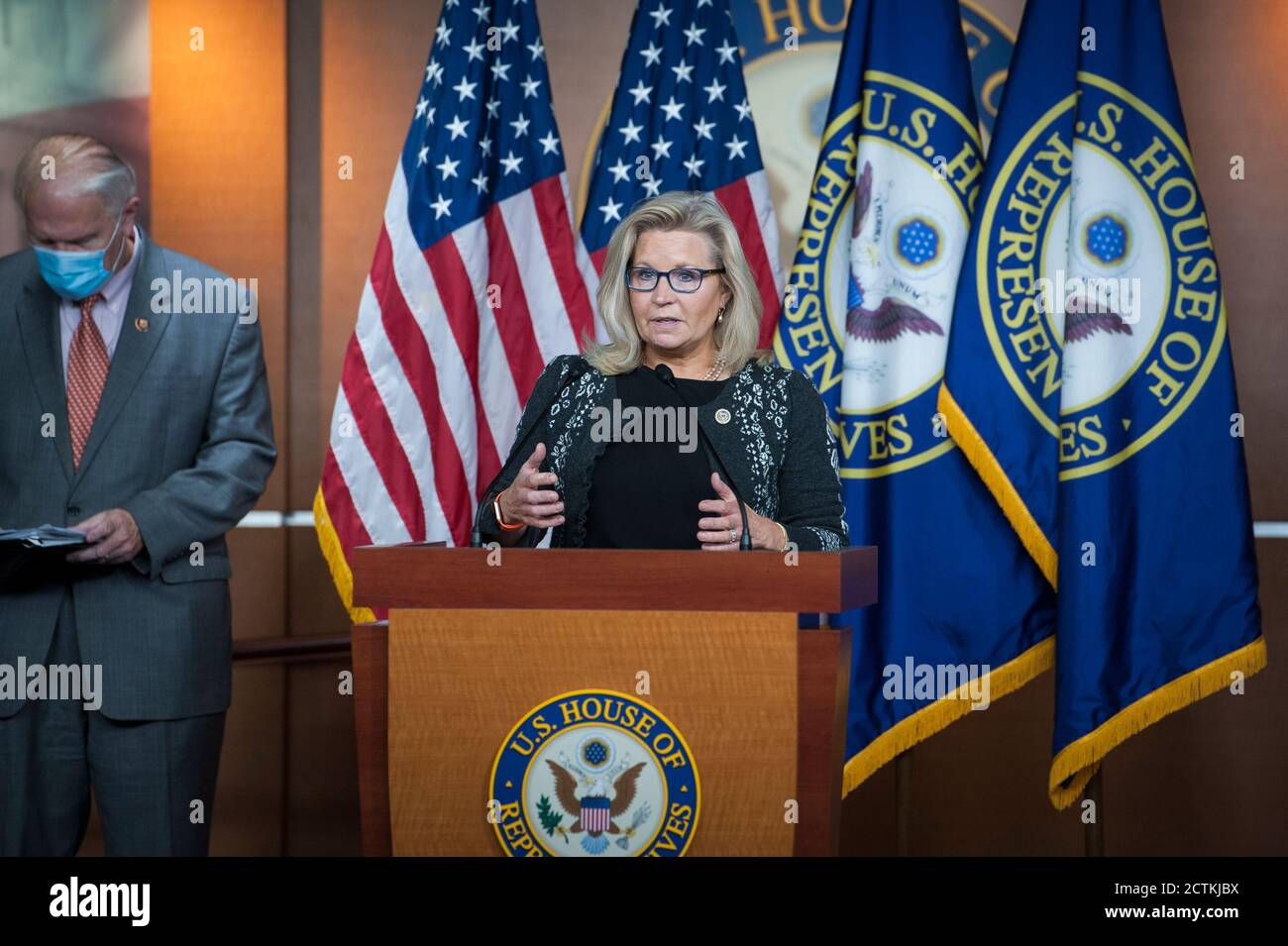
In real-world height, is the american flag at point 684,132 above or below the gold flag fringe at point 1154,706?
above

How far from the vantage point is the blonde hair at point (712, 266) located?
8.14ft

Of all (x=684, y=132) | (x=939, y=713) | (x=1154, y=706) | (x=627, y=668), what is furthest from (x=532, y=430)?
(x=1154, y=706)

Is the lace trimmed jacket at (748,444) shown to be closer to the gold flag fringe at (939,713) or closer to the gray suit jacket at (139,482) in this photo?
the gray suit jacket at (139,482)

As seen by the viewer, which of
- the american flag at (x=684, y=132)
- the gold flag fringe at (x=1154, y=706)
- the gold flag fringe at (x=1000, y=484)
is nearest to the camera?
the gold flag fringe at (x=1154, y=706)

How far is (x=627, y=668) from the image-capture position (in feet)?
6.23

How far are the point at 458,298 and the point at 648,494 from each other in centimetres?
155

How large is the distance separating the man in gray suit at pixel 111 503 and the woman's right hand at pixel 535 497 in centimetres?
98

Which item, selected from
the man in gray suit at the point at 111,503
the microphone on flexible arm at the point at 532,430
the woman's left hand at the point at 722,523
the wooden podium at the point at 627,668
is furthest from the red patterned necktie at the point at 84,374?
the woman's left hand at the point at 722,523

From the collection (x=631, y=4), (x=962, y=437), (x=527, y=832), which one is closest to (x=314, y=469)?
(x=631, y=4)

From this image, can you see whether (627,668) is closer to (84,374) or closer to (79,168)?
(84,374)

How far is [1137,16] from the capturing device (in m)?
3.37

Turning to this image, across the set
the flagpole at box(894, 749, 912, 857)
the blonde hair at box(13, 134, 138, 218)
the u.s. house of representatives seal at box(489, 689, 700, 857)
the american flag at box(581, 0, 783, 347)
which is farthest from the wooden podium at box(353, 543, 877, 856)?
the american flag at box(581, 0, 783, 347)

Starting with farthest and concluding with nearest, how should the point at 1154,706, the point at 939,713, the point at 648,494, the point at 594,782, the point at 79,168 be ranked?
the point at 939,713, the point at 1154,706, the point at 79,168, the point at 648,494, the point at 594,782

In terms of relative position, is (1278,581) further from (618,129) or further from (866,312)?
(618,129)
